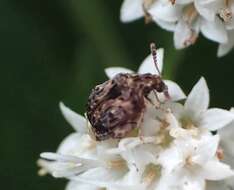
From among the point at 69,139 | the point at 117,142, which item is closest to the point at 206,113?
the point at 117,142

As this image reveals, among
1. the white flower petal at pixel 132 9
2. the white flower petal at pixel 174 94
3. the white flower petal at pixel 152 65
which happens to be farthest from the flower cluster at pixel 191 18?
the white flower petal at pixel 174 94

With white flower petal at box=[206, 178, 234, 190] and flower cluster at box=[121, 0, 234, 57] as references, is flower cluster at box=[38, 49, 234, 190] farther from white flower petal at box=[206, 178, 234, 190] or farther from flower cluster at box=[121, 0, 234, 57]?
flower cluster at box=[121, 0, 234, 57]

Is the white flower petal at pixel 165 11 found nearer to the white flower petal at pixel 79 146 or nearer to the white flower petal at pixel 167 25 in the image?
the white flower petal at pixel 167 25

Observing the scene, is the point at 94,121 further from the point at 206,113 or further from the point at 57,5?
the point at 57,5

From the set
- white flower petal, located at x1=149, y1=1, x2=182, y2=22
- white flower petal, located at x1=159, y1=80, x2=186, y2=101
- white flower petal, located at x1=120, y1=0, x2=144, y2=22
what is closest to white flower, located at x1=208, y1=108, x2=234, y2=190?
white flower petal, located at x1=159, y1=80, x2=186, y2=101

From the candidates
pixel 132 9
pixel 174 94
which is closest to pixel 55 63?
pixel 132 9

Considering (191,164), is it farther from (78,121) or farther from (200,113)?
(78,121)

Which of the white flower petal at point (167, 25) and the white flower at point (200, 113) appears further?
the white flower petal at point (167, 25)
